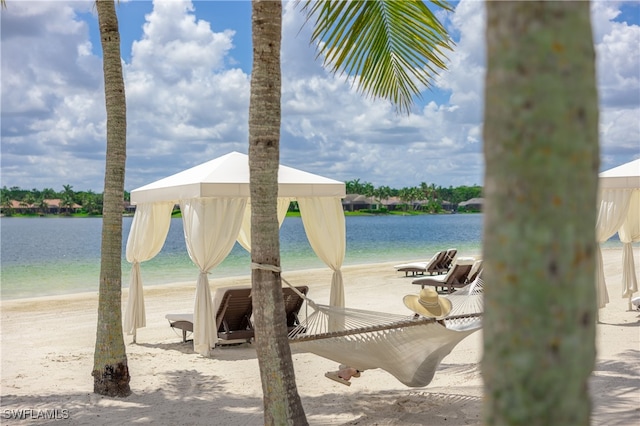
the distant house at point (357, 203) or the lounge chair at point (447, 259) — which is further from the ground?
the distant house at point (357, 203)

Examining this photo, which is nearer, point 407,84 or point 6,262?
point 407,84

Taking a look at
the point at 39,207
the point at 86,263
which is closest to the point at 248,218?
the point at 86,263

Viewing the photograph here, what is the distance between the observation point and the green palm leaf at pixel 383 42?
12.6 ft

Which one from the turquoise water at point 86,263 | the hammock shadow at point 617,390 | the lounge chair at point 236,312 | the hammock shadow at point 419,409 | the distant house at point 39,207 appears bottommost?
the turquoise water at point 86,263

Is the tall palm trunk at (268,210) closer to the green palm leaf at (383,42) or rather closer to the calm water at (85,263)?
the green palm leaf at (383,42)

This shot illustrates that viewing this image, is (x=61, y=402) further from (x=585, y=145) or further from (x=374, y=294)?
(x=374, y=294)

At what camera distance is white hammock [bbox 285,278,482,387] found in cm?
482

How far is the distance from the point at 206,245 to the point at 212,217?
308mm

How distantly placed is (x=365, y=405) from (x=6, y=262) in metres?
34.5

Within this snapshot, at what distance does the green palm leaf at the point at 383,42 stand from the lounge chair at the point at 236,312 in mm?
2812

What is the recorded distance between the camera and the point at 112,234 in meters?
5.77

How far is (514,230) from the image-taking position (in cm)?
133

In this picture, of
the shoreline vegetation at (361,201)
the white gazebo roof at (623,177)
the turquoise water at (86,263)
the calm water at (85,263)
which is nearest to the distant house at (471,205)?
the shoreline vegetation at (361,201)

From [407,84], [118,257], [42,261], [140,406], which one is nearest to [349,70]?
[407,84]
